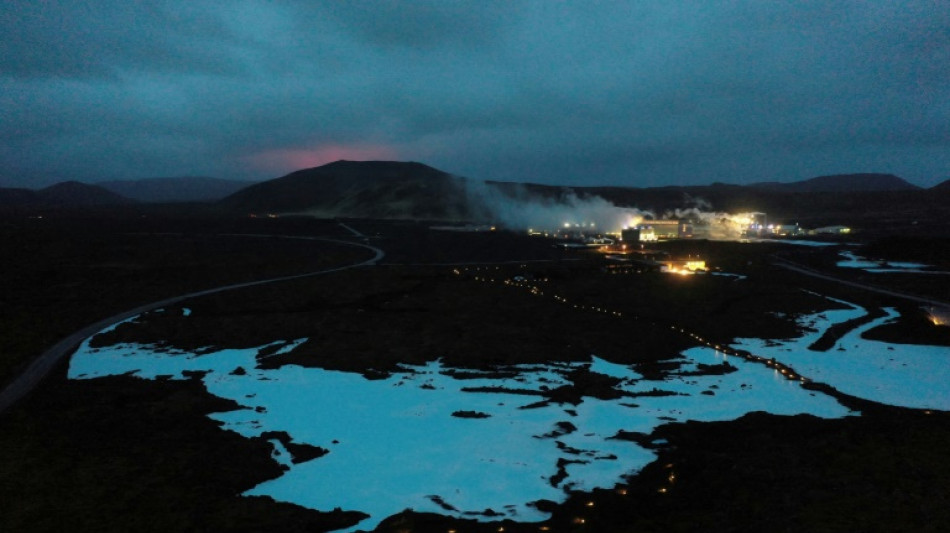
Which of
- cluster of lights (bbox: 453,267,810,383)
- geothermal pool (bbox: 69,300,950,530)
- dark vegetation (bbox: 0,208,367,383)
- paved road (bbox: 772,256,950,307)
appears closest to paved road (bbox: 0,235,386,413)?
dark vegetation (bbox: 0,208,367,383)

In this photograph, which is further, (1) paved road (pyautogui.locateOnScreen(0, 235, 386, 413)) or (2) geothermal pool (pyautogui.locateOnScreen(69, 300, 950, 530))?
(1) paved road (pyautogui.locateOnScreen(0, 235, 386, 413))

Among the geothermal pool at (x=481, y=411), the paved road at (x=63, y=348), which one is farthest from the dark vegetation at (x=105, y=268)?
the geothermal pool at (x=481, y=411)

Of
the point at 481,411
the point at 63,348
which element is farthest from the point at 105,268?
the point at 481,411

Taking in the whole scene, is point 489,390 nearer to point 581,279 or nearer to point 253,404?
point 253,404

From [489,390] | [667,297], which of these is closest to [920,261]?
[667,297]

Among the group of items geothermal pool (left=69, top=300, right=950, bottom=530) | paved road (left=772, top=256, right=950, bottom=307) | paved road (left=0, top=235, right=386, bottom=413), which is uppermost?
paved road (left=772, top=256, right=950, bottom=307)

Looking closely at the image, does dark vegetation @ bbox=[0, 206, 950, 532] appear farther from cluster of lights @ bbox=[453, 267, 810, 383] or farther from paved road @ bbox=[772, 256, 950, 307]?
paved road @ bbox=[772, 256, 950, 307]
